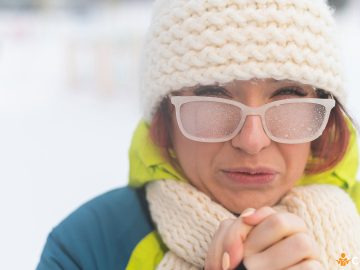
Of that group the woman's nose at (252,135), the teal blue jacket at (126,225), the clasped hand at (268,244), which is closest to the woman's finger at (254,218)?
the clasped hand at (268,244)

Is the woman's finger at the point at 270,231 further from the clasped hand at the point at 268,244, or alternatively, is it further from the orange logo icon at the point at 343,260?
the orange logo icon at the point at 343,260

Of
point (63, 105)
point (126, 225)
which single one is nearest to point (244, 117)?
point (126, 225)

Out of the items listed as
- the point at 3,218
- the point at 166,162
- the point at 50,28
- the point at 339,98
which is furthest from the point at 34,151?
the point at 50,28

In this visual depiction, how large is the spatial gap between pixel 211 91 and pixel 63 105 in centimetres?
382

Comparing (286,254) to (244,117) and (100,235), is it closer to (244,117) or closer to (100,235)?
(244,117)

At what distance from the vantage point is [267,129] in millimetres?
782

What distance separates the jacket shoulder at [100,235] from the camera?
876 millimetres

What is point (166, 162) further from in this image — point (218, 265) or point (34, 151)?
point (34, 151)

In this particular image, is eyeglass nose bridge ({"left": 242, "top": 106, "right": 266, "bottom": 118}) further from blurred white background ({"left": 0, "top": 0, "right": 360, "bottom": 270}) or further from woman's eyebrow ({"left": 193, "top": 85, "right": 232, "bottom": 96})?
blurred white background ({"left": 0, "top": 0, "right": 360, "bottom": 270})

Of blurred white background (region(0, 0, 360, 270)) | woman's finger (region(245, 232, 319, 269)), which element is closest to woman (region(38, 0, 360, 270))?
woman's finger (region(245, 232, 319, 269))

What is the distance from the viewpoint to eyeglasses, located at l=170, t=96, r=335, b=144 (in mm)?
781

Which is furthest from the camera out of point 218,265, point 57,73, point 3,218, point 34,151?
point 57,73

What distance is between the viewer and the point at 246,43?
76 cm

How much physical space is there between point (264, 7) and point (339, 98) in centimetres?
24
